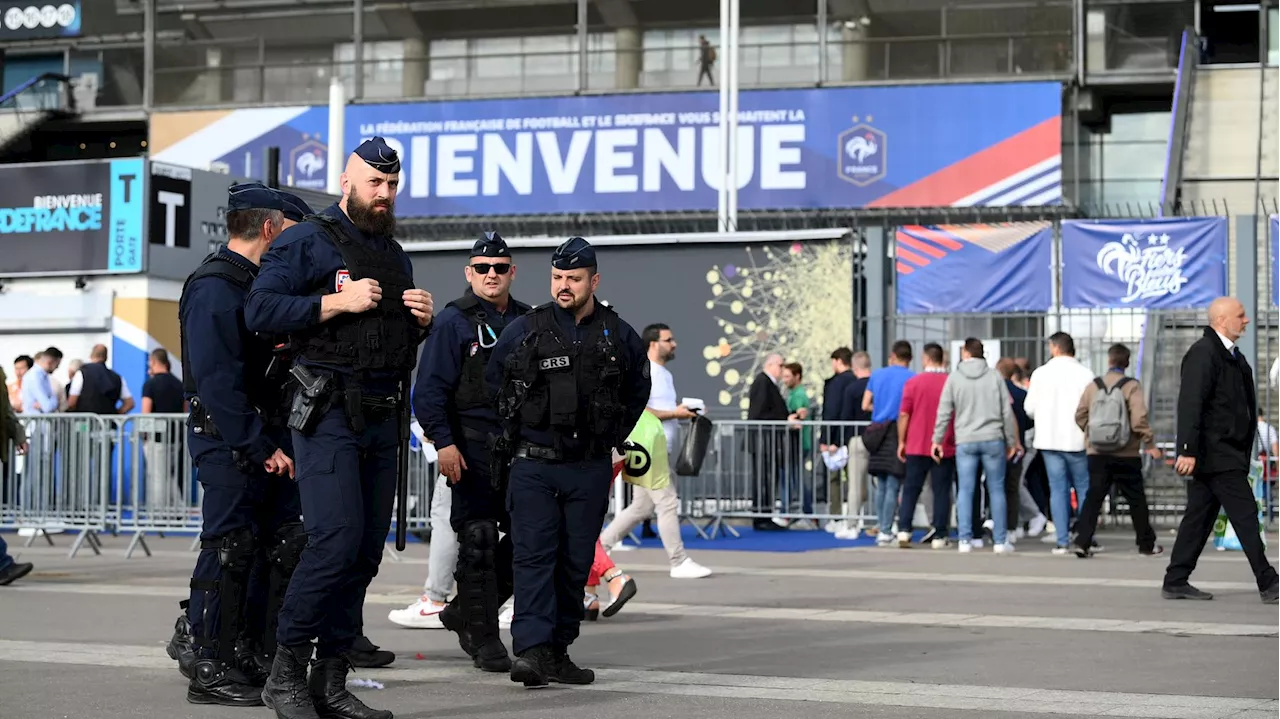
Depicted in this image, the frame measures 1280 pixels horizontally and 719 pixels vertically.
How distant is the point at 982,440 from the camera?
16141 mm

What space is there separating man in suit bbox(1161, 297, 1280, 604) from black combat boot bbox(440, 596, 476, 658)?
495 centimetres

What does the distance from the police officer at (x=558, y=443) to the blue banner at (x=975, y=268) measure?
1296 centimetres

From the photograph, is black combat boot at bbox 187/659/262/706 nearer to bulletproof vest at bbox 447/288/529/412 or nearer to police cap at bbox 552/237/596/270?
bulletproof vest at bbox 447/288/529/412

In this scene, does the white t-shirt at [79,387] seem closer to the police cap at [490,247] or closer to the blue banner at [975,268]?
the blue banner at [975,268]

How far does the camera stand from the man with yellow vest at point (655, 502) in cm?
1215

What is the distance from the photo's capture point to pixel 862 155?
32.2 m

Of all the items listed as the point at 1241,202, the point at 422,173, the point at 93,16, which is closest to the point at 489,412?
the point at 1241,202

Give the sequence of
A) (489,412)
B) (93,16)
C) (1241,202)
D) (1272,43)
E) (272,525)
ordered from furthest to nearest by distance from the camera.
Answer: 1. (93,16)
2. (1272,43)
3. (1241,202)
4. (489,412)
5. (272,525)

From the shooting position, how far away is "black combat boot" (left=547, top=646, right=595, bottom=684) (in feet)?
25.3

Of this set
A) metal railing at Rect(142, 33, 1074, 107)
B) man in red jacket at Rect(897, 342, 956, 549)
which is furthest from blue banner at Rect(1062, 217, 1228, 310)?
metal railing at Rect(142, 33, 1074, 107)

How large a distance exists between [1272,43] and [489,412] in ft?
90.1

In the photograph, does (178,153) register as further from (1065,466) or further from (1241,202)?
(1065,466)

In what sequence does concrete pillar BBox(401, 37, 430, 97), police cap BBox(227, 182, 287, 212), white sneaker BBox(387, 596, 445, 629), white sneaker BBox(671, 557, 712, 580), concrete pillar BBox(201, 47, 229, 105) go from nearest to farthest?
police cap BBox(227, 182, 287, 212), white sneaker BBox(387, 596, 445, 629), white sneaker BBox(671, 557, 712, 580), concrete pillar BBox(401, 37, 430, 97), concrete pillar BBox(201, 47, 229, 105)

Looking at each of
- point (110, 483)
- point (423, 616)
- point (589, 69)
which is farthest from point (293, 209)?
point (589, 69)
